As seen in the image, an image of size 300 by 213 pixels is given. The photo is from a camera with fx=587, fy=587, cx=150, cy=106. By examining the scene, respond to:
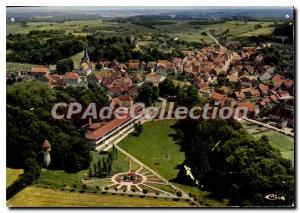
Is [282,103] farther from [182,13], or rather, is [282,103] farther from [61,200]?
[61,200]

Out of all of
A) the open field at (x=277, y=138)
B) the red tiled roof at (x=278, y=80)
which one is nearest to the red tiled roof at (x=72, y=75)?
the open field at (x=277, y=138)

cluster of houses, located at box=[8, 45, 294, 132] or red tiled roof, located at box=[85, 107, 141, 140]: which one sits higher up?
cluster of houses, located at box=[8, 45, 294, 132]

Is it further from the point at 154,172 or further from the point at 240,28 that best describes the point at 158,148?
the point at 240,28

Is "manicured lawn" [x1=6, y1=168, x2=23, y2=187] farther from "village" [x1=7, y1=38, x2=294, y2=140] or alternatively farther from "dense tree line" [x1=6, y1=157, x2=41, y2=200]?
"village" [x1=7, y1=38, x2=294, y2=140]

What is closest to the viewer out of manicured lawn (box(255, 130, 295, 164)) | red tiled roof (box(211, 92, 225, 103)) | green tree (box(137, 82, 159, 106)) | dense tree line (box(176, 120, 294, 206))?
dense tree line (box(176, 120, 294, 206))

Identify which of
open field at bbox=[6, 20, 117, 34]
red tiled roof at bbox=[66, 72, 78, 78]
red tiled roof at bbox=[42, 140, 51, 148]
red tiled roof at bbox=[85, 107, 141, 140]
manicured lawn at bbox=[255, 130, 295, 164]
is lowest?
red tiled roof at bbox=[42, 140, 51, 148]

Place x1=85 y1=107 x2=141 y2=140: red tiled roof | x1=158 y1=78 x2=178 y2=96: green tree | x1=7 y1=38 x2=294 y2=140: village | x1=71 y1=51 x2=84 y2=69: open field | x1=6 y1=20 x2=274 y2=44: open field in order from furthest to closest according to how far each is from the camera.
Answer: x1=158 y1=78 x2=178 y2=96: green tree, x1=71 y1=51 x2=84 y2=69: open field, x1=7 y1=38 x2=294 y2=140: village, x1=6 y1=20 x2=274 y2=44: open field, x1=85 y1=107 x2=141 y2=140: red tiled roof

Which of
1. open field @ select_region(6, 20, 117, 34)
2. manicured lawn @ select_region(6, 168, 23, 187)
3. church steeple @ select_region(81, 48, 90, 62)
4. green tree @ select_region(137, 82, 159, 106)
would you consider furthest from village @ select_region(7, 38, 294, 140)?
manicured lawn @ select_region(6, 168, 23, 187)
